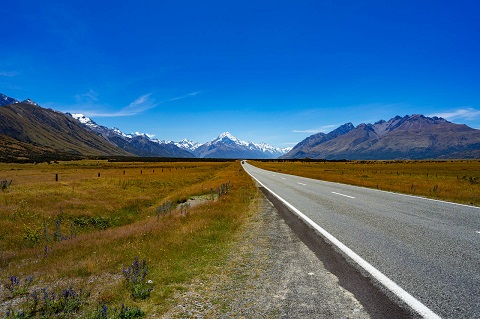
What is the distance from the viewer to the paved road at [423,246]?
4.43m

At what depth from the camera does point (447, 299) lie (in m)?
4.25

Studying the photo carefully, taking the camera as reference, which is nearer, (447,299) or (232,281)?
(447,299)

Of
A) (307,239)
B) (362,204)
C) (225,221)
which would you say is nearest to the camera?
(307,239)

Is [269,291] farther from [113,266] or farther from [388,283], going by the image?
[113,266]

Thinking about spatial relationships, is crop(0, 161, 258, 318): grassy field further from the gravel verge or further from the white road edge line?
the white road edge line

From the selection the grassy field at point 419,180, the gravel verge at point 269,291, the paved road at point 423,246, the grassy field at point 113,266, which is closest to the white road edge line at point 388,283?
the paved road at point 423,246

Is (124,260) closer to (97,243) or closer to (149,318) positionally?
(97,243)

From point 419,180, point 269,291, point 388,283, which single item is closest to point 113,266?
point 269,291

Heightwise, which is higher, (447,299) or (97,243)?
(447,299)

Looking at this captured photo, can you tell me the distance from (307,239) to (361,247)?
65.2 inches

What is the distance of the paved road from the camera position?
443 cm

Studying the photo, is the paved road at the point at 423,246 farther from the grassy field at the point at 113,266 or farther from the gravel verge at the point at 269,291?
the grassy field at the point at 113,266

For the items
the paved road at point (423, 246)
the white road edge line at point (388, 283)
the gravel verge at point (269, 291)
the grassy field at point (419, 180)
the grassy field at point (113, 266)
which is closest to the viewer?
the white road edge line at point (388, 283)

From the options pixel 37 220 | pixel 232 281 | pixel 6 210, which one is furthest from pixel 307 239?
pixel 6 210
